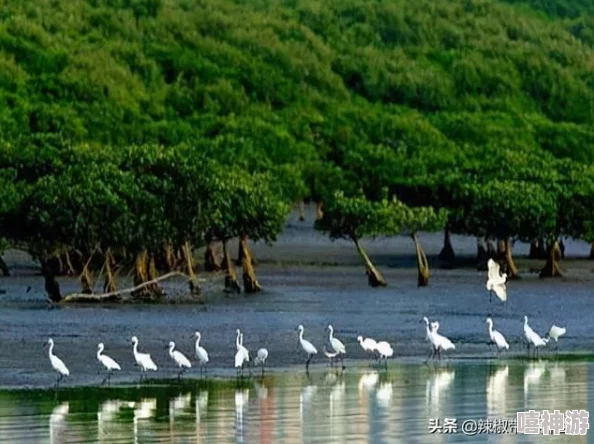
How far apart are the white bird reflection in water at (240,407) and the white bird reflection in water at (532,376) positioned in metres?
3.88

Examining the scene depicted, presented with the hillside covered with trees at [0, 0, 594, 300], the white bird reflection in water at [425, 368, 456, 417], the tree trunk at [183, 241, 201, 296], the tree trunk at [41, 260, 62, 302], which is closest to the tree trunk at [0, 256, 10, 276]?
the hillside covered with trees at [0, 0, 594, 300]

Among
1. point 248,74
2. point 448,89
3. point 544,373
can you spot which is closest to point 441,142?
point 248,74

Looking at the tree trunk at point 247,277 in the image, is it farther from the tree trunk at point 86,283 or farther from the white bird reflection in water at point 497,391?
the white bird reflection in water at point 497,391

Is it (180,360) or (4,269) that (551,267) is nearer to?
(4,269)

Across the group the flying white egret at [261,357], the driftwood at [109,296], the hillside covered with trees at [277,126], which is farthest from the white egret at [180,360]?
the hillside covered with trees at [277,126]

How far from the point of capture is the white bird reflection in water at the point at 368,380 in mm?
29703

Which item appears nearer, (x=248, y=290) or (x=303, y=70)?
(x=248, y=290)

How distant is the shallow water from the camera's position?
23891 mm

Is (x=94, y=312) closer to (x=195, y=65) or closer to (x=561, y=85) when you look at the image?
(x=195, y=65)

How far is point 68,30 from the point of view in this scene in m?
91.1

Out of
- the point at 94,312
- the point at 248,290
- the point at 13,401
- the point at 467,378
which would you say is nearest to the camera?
the point at 13,401

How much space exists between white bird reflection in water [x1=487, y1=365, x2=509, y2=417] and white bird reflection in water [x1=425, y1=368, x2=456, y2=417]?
627 mm

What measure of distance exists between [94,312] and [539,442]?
21.8 metres

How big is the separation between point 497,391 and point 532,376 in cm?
273
